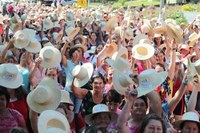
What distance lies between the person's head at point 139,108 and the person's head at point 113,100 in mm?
466

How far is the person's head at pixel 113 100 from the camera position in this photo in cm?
602

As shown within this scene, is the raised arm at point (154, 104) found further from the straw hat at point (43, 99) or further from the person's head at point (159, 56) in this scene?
the person's head at point (159, 56)

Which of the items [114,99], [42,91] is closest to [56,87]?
[42,91]

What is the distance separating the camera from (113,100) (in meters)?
6.12

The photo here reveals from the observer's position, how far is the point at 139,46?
838cm

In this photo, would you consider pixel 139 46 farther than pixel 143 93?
Yes

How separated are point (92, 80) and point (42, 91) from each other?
1.33 meters

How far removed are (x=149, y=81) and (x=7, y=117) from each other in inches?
65.2

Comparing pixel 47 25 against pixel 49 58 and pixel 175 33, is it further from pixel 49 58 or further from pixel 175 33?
pixel 49 58

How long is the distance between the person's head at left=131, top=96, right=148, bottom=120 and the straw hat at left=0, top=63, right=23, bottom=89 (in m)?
1.53

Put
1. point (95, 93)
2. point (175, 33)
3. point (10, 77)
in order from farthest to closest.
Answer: point (175, 33) → point (95, 93) → point (10, 77)

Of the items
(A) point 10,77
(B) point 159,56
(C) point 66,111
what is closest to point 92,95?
(C) point 66,111

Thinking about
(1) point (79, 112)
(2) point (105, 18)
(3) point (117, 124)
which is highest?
(3) point (117, 124)

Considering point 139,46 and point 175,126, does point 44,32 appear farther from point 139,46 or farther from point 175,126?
point 175,126
